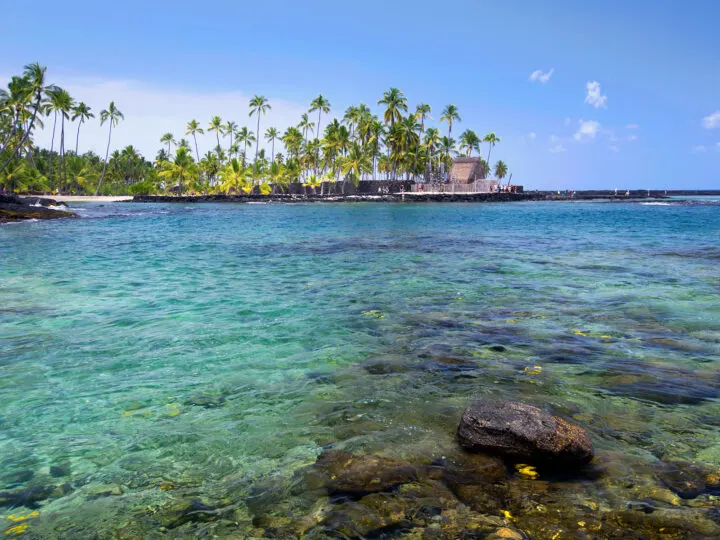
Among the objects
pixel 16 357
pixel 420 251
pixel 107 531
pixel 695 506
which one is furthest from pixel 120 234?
pixel 695 506

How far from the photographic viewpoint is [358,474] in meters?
4.16

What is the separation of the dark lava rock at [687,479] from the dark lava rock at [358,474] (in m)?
2.15

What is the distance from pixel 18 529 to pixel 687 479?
17.7 feet

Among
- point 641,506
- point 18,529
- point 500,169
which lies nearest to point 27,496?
point 18,529

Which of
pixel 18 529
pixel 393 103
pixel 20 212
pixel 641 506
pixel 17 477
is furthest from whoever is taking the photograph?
pixel 393 103

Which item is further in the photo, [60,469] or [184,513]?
[60,469]

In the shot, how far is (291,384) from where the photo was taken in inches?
255

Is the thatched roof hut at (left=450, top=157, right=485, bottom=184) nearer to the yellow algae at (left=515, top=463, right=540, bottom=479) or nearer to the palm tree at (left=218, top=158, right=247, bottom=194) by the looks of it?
the palm tree at (left=218, top=158, right=247, bottom=194)

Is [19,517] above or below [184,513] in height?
below

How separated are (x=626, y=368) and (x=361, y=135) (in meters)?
91.0

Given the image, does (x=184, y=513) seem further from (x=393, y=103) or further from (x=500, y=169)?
(x=500, y=169)

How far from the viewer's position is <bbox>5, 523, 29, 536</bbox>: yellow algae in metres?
3.51

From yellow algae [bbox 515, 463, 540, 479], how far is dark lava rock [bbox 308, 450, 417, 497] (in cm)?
94

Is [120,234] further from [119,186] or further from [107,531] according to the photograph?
[119,186]
